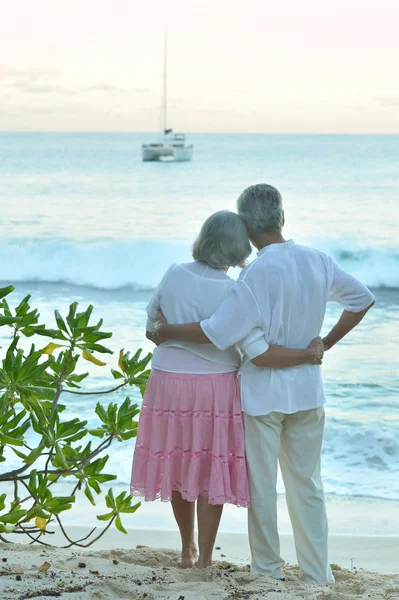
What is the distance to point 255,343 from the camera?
3035mm

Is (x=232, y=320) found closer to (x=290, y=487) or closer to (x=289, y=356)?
(x=289, y=356)

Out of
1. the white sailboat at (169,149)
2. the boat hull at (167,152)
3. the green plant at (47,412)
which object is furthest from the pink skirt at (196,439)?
the boat hull at (167,152)

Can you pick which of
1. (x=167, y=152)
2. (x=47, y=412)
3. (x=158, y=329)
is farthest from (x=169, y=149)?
(x=158, y=329)

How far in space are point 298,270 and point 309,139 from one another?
52.3 meters

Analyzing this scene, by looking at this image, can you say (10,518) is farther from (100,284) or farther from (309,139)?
(309,139)

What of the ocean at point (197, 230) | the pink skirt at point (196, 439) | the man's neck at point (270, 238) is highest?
the man's neck at point (270, 238)

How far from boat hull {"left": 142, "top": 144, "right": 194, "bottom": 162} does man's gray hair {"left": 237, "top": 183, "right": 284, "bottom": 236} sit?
39044mm

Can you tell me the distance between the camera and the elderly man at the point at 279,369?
3.04 meters

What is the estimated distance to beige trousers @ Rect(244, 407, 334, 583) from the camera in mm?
3143

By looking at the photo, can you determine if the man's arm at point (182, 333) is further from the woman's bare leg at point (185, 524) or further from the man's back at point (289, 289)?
the woman's bare leg at point (185, 524)

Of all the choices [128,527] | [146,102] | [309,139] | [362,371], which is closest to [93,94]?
[146,102]

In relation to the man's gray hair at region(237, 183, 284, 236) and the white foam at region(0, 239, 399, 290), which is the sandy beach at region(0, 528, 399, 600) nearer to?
the man's gray hair at region(237, 183, 284, 236)

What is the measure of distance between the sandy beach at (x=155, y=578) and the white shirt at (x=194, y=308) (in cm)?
78

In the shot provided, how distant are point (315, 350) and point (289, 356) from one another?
4.3 inches
